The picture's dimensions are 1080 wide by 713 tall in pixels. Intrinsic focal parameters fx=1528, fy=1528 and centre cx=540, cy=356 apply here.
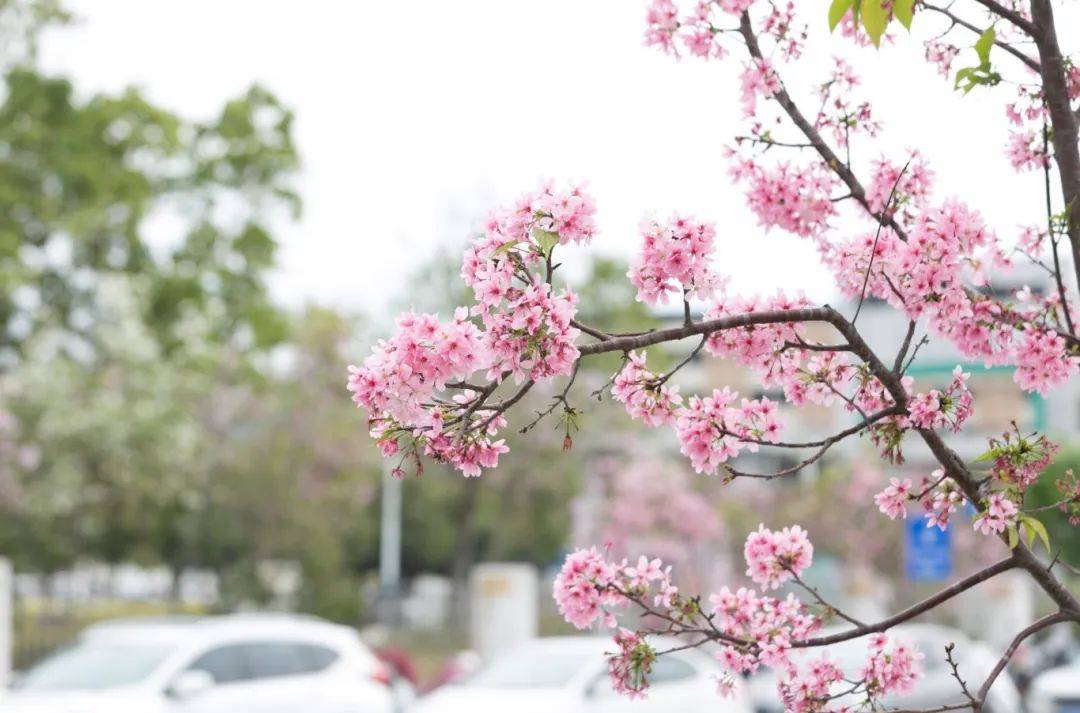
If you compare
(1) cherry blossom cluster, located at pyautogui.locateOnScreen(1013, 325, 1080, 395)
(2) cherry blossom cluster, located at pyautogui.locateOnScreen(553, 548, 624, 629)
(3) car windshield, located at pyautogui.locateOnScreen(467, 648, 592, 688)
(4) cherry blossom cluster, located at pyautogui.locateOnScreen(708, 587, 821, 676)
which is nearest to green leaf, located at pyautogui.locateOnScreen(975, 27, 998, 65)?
(1) cherry blossom cluster, located at pyautogui.locateOnScreen(1013, 325, 1080, 395)

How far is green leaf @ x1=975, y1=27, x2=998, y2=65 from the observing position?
396 centimetres

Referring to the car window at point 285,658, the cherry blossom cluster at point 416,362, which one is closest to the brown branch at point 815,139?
the cherry blossom cluster at point 416,362

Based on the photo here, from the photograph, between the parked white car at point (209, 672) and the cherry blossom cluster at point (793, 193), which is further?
the parked white car at point (209, 672)

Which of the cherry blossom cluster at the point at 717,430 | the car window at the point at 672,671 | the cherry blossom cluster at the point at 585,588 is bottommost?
the car window at the point at 672,671

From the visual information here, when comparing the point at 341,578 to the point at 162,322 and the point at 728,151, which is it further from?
the point at 728,151

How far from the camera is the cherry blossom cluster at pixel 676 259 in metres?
3.82

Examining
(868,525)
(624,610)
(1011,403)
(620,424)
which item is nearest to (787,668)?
(624,610)

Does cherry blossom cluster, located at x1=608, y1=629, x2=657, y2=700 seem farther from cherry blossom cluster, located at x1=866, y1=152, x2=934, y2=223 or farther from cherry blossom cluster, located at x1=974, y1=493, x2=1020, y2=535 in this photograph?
cherry blossom cluster, located at x1=866, y1=152, x2=934, y2=223

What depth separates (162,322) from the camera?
24.8 meters

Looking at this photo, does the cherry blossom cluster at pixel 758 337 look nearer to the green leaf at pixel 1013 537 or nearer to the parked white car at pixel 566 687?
the green leaf at pixel 1013 537

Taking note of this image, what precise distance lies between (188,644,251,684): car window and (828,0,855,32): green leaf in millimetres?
10945

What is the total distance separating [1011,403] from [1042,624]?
166 feet

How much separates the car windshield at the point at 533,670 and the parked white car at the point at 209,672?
1.07 m

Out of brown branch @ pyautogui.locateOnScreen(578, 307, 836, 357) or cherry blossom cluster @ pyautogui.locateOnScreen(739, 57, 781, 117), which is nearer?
brown branch @ pyautogui.locateOnScreen(578, 307, 836, 357)
